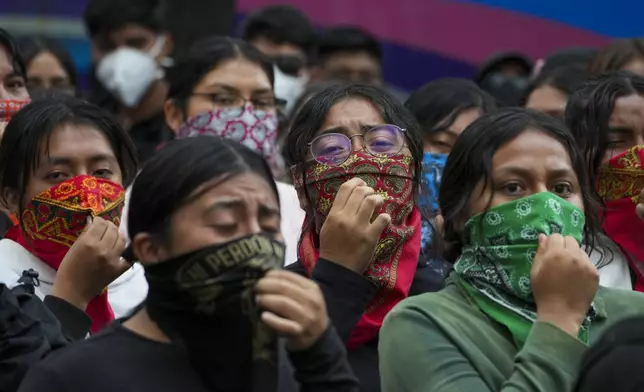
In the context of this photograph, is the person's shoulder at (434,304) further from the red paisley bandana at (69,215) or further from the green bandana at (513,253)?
the red paisley bandana at (69,215)

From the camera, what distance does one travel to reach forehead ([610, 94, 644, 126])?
5324 millimetres

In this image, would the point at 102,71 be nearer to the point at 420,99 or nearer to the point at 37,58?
the point at 37,58

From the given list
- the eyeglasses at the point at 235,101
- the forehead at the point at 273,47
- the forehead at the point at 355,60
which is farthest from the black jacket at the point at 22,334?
the forehead at the point at 355,60

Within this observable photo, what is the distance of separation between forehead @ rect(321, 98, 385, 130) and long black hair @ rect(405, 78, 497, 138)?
3.54 ft

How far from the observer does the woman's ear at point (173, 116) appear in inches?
253

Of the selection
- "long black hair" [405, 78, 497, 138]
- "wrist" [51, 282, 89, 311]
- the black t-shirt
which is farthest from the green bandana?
"long black hair" [405, 78, 497, 138]

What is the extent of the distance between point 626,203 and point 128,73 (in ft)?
11.7

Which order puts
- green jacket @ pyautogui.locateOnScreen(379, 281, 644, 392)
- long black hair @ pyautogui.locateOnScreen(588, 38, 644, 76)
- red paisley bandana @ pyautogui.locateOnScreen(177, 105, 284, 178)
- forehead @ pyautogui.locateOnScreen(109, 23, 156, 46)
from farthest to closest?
forehead @ pyautogui.locateOnScreen(109, 23, 156, 46), long black hair @ pyautogui.locateOnScreen(588, 38, 644, 76), red paisley bandana @ pyautogui.locateOnScreen(177, 105, 284, 178), green jacket @ pyautogui.locateOnScreen(379, 281, 644, 392)

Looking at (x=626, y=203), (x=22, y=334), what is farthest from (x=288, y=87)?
(x=22, y=334)

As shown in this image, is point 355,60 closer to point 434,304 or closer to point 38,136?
point 38,136

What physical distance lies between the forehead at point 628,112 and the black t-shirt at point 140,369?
235 cm

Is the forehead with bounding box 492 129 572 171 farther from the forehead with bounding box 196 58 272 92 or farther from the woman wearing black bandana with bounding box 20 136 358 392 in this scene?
the forehead with bounding box 196 58 272 92

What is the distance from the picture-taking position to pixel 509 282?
13.4 ft

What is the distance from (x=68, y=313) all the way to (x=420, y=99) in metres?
2.26
